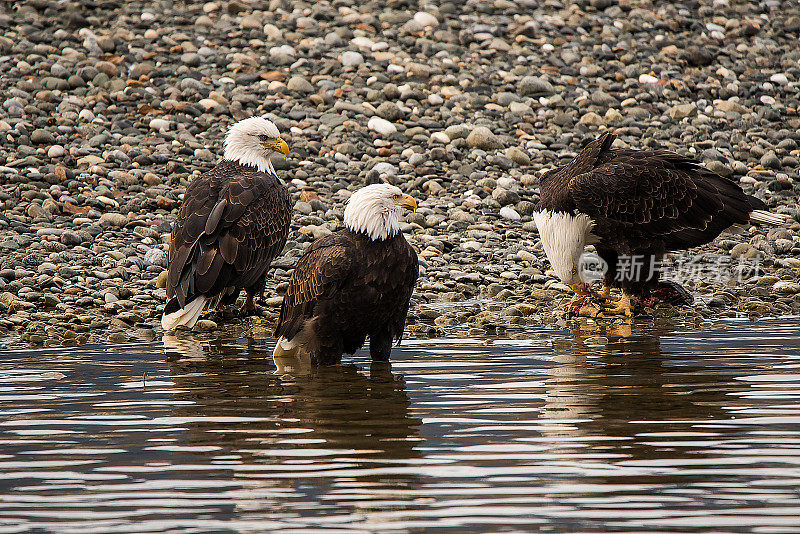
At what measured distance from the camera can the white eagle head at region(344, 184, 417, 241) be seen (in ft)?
20.6

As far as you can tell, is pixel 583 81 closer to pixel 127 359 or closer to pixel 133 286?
pixel 133 286

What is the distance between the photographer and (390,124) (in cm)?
1154

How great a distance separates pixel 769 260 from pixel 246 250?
4382 mm

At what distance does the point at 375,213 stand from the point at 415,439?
1.86 m

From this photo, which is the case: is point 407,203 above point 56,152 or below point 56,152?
below

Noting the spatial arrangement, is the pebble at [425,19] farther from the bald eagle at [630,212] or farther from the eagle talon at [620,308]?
the eagle talon at [620,308]

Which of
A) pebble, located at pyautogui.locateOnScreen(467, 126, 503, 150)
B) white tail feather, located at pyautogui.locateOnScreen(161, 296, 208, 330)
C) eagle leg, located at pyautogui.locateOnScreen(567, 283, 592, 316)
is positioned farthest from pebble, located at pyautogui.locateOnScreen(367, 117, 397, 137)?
white tail feather, located at pyautogui.locateOnScreen(161, 296, 208, 330)

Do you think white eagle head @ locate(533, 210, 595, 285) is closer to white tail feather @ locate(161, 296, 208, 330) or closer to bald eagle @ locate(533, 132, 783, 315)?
bald eagle @ locate(533, 132, 783, 315)

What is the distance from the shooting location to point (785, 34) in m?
14.6

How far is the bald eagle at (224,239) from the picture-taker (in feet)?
24.4

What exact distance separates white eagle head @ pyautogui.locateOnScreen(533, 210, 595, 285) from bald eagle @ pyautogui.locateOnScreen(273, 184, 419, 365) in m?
1.60

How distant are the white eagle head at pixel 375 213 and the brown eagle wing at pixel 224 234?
1.54 meters

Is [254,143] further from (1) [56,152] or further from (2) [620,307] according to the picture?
(1) [56,152]

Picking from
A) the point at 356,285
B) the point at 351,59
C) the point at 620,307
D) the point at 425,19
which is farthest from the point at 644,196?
the point at 425,19
